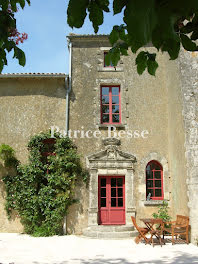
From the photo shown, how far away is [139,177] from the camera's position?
895 centimetres

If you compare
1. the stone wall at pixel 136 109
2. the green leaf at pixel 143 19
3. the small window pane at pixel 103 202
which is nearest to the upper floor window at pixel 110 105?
the stone wall at pixel 136 109

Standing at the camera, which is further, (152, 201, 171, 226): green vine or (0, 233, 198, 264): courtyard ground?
(152, 201, 171, 226): green vine

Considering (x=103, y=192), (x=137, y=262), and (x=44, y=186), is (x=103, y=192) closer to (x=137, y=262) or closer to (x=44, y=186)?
(x=44, y=186)

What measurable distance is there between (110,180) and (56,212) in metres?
1.95

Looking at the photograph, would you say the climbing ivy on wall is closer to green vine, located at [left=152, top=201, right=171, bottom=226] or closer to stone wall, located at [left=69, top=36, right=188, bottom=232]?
stone wall, located at [left=69, top=36, right=188, bottom=232]

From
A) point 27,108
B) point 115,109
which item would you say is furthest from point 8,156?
point 115,109

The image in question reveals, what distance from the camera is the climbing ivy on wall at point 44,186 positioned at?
841 cm

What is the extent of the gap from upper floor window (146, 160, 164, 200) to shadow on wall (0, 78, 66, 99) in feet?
12.3

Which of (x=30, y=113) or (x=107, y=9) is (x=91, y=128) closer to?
(x=30, y=113)

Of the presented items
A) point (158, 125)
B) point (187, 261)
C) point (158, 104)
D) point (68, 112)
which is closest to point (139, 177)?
point (158, 125)

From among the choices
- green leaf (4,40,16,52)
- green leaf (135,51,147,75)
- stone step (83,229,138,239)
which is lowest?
stone step (83,229,138,239)

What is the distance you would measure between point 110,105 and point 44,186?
11.3ft

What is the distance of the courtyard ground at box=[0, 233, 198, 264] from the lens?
540 cm

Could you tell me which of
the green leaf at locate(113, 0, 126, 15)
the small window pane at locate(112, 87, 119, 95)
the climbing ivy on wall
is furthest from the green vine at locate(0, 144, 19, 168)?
Result: the green leaf at locate(113, 0, 126, 15)
